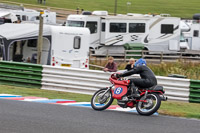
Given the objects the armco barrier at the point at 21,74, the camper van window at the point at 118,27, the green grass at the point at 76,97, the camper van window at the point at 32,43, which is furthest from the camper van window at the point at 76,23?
the green grass at the point at 76,97

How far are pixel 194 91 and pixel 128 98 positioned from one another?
4076mm

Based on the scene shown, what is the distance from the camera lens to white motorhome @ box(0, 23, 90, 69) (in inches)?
912

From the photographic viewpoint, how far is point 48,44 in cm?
2356

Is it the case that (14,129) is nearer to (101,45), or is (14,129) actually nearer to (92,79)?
(92,79)

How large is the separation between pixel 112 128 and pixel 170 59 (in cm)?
2551

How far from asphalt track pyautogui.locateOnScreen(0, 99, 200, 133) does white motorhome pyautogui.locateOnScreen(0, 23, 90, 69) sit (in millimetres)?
11398

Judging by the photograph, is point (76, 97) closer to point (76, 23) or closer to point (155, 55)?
point (155, 55)

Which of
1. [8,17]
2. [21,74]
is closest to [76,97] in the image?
[21,74]

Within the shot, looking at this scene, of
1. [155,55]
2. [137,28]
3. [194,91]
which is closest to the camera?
[194,91]

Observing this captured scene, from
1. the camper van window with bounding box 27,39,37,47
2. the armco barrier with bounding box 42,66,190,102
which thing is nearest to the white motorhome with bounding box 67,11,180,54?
the camper van window with bounding box 27,39,37,47

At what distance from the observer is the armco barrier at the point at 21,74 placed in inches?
661

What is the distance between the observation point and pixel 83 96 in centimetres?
1548

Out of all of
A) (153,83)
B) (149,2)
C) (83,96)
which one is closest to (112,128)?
(153,83)

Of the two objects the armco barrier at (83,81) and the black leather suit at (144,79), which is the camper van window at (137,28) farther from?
the black leather suit at (144,79)
